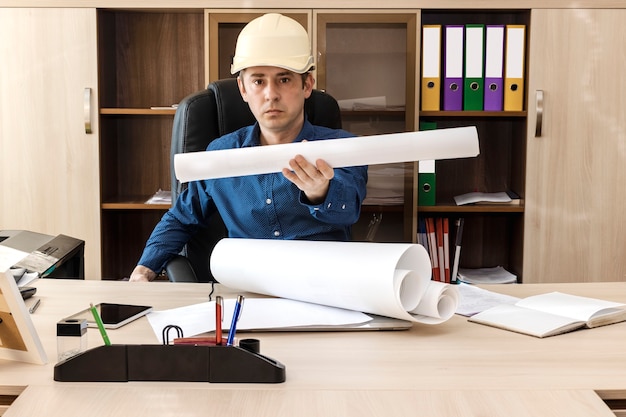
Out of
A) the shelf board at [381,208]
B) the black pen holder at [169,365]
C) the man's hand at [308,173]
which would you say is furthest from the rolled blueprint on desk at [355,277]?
the shelf board at [381,208]

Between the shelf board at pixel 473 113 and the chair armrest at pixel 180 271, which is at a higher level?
the shelf board at pixel 473 113

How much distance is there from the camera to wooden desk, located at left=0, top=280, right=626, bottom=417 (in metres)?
0.94

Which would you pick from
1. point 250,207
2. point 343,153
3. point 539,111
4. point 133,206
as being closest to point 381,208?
point 539,111

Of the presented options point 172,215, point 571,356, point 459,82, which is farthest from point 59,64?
point 571,356

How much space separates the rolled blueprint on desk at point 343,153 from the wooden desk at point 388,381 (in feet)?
1.00

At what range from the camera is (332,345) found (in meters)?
1.21

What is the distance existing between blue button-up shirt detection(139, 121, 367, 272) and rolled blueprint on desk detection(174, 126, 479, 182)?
1.98 ft

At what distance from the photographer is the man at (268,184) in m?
1.97

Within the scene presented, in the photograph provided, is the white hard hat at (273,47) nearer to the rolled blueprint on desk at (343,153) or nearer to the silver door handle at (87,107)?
the rolled blueprint on desk at (343,153)

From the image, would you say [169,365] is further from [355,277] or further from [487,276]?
[487,276]

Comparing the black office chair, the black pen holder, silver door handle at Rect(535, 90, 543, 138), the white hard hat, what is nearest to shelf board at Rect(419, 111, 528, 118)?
silver door handle at Rect(535, 90, 543, 138)

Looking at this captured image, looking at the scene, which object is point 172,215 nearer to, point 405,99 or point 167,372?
point 167,372

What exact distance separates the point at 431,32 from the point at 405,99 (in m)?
0.29

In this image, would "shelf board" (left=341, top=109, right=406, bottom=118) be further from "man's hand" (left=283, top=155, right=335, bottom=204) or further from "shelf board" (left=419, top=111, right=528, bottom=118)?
"man's hand" (left=283, top=155, right=335, bottom=204)
